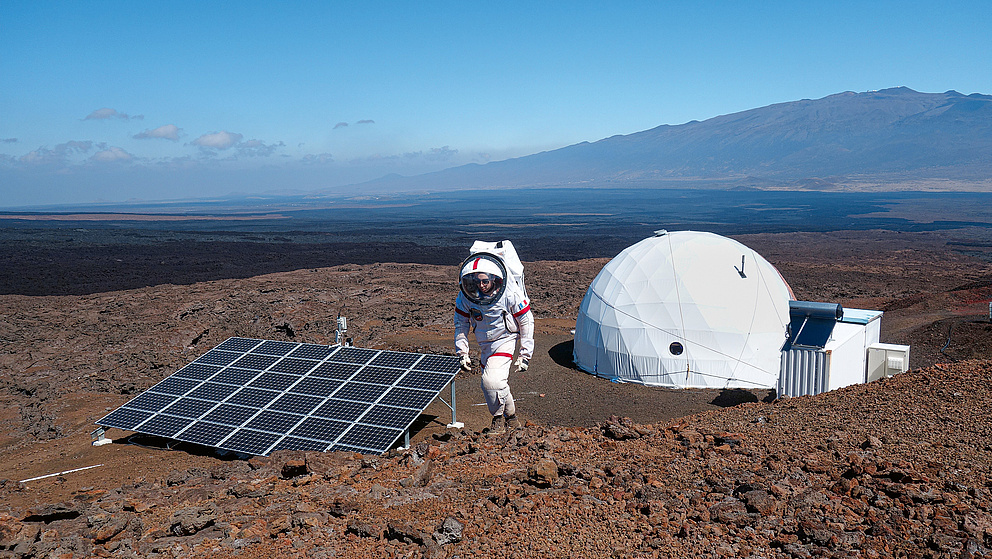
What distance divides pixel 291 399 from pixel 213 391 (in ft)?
5.46

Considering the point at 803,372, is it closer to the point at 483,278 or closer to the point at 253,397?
the point at 483,278

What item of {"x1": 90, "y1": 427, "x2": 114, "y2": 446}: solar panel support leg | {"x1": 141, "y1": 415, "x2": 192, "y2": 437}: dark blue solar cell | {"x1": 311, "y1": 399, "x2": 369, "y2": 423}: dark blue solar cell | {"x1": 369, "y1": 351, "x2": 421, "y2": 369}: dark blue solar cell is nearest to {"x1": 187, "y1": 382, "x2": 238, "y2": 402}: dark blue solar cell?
{"x1": 141, "y1": 415, "x2": 192, "y2": 437}: dark blue solar cell

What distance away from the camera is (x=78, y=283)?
3706 centimetres

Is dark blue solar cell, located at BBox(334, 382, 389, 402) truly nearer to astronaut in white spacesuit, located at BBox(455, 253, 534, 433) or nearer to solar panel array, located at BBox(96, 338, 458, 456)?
solar panel array, located at BBox(96, 338, 458, 456)

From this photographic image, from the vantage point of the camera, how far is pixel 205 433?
10.2m

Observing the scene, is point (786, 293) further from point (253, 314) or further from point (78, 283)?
point (78, 283)

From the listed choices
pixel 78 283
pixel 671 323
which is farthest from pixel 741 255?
pixel 78 283

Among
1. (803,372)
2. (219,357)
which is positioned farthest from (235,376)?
(803,372)

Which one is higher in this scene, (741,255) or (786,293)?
(741,255)

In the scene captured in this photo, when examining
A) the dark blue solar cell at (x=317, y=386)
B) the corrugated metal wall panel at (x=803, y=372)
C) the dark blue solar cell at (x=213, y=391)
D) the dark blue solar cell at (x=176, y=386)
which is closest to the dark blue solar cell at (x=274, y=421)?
the dark blue solar cell at (x=317, y=386)

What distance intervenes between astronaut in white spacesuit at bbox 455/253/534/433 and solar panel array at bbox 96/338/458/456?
3.41ft

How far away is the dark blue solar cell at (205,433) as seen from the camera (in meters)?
9.95

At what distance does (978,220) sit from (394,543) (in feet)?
340

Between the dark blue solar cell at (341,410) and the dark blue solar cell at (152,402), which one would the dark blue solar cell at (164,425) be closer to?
the dark blue solar cell at (152,402)
